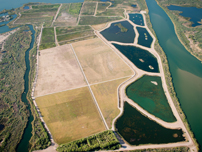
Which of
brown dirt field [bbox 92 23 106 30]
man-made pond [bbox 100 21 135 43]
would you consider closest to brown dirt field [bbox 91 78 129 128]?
man-made pond [bbox 100 21 135 43]

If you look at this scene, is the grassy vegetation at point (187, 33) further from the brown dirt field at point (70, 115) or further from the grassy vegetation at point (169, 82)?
the brown dirt field at point (70, 115)

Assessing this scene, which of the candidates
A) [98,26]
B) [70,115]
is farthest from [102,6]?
[70,115]

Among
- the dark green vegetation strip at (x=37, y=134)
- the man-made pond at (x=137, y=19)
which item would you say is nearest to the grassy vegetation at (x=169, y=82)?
the man-made pond at (x=137, y=19)

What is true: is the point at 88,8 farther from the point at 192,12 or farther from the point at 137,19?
the point at 192,12

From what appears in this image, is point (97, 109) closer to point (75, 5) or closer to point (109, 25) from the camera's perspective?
point (109, 25)

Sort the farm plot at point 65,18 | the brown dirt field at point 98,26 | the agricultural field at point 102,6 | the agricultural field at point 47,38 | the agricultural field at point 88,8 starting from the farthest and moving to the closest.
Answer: the agricultural field at point 102,6 → the agricultural field at point 88,8 → the farm plot at point 65,18 → the brown dirt field at point 98,26 → the agricultural field at point 47,38

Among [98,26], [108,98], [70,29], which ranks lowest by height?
[108,98]

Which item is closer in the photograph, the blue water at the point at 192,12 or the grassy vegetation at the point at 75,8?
the blue water at the point at 192,12
